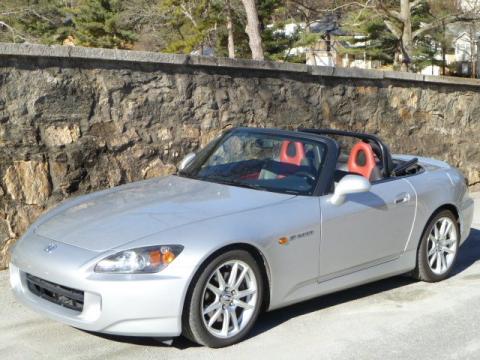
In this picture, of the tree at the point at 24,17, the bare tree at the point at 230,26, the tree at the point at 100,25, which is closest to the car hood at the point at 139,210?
the tree at the point at 24,17

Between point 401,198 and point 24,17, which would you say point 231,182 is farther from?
point 24,17

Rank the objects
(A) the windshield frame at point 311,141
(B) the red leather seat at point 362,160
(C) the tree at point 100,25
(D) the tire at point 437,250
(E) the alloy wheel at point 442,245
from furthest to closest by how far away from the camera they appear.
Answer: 1. (C) the tree at point 100,25
2. (E) the alloy wheel at point 442,245
3. (D) the tire at point 437,250
4. (B) the red leather seat at point 362,160
5. (A) the windshield frame at point 311,141

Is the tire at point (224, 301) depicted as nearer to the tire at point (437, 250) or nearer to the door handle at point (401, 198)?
the door handle at point (401, 198)

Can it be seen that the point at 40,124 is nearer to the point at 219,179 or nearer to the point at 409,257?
the point at 219,179

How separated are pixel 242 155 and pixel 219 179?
30cm

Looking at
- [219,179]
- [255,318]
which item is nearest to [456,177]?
[219,179]

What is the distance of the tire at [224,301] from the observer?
4402 millimetres

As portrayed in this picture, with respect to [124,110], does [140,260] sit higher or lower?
lower

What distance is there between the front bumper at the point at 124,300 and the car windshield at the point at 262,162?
132 centimetres

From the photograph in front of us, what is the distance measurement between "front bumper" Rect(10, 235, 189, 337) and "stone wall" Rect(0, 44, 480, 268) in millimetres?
2489

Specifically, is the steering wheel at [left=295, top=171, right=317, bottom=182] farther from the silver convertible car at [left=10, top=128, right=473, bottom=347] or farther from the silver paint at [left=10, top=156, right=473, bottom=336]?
the silver paint at [left=10, top=156, right=473, bottom=336]

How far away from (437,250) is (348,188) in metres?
1.54

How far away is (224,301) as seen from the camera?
4.58 metres

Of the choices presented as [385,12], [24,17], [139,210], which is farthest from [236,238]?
[24,17]
